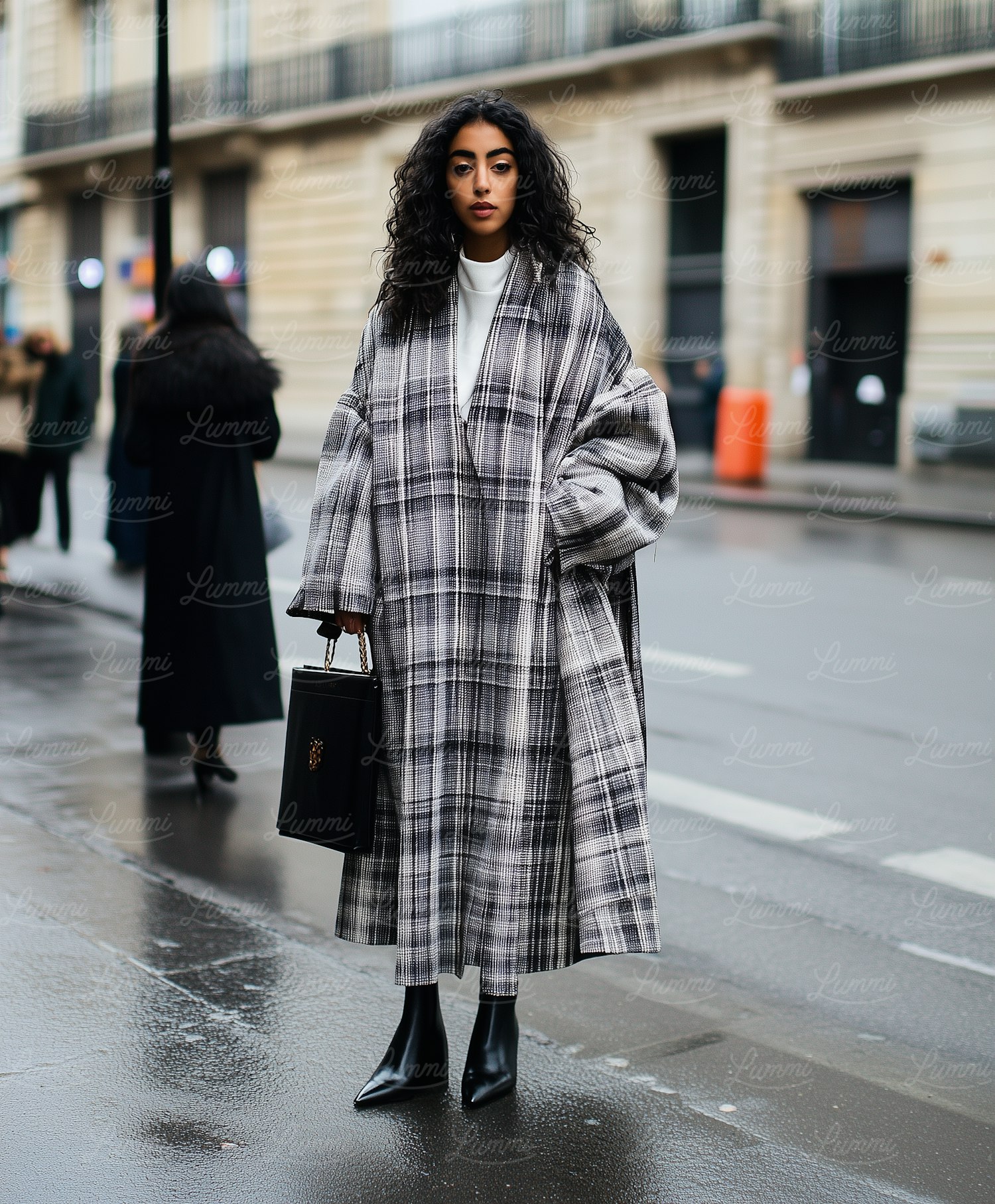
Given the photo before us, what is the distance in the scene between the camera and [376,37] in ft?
94.8

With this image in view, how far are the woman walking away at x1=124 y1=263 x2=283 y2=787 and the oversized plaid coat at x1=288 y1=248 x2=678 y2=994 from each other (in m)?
2.61

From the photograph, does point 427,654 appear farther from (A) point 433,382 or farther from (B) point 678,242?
(B) point 678,242

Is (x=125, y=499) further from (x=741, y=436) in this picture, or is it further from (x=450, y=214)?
(x=741, y=436)

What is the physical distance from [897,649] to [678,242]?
57.1 ft

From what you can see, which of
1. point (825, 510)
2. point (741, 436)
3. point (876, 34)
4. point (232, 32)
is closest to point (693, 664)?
point (825, 510)

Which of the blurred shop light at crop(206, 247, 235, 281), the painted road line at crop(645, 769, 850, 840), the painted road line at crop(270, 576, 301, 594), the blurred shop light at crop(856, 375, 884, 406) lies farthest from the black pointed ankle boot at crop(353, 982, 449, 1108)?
the blurred shop light at crop(206, 247, 235, 281)

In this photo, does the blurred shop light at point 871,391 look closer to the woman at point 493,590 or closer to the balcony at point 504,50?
the balcony at point 504,50

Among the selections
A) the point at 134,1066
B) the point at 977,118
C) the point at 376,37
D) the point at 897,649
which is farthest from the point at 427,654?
the point at 376,37

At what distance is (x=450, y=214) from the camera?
3289 mm

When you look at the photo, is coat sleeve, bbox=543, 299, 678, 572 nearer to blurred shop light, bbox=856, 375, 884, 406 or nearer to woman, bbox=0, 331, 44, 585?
woman, bbox=0, 331, 44, 585

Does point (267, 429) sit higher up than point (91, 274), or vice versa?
point (91, 274)

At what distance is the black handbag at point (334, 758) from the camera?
3160mm

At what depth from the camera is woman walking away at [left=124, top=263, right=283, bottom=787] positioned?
18.9 feet

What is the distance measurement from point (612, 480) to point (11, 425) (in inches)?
335
